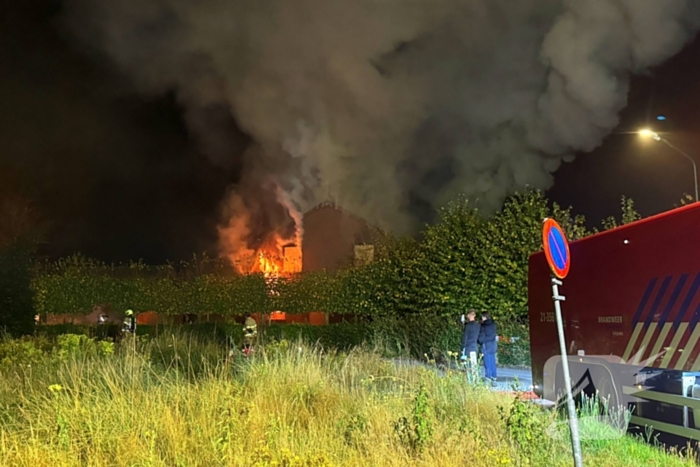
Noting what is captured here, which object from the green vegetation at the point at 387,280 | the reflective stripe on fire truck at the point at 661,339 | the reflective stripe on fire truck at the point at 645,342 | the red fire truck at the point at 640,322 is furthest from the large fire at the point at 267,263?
the reflective stripe on fire truck at the point at 661,339

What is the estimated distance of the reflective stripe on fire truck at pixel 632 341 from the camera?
7.62m

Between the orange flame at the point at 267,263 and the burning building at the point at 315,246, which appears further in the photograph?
the orange flame at the point at 267,263

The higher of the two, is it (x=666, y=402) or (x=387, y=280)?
(x=387, y=280)

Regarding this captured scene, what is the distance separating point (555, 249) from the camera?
16.6ft

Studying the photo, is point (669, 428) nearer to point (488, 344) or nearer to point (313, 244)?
point (488, 344)

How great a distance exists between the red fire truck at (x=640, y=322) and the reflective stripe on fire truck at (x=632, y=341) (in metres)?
0.01

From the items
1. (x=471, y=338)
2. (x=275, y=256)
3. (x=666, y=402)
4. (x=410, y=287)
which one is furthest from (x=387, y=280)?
(x=275, y=256)

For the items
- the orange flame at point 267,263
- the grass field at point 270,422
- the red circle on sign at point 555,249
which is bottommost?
the grass field at point 270,422

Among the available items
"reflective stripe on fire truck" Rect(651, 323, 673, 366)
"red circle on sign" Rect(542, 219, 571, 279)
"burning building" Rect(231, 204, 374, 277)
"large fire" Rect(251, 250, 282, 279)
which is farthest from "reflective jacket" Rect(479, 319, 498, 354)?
"large fire" Rect(251, 250, 282, 279)

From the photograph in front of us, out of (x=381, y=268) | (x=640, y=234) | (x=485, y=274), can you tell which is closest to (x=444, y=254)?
(x=485, y=274)

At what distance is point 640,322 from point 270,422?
16.8 feet

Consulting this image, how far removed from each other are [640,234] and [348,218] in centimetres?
3015

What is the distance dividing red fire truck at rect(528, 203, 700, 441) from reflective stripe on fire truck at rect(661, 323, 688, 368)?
12 millimetres

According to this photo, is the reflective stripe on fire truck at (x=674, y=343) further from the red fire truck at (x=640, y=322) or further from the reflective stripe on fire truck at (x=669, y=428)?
the reflective stripe on fire truck at (x=669, y=428)
